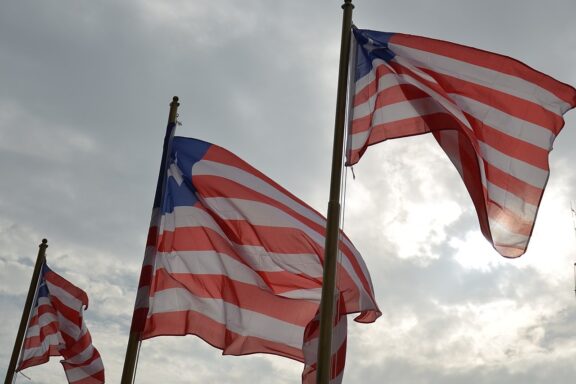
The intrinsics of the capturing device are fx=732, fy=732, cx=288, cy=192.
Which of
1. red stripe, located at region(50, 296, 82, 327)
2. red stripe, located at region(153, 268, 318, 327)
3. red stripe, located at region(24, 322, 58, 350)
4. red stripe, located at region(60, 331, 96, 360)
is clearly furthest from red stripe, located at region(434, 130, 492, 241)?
red stripe, located at region(24, 322, 58, 350)

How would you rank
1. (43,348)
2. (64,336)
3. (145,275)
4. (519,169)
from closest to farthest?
(519,169) < (145,275) < (64,336) < (43,348)

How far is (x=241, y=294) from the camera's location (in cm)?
1274

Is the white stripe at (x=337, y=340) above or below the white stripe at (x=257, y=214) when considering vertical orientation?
below

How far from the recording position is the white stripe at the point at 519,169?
33.7 ft

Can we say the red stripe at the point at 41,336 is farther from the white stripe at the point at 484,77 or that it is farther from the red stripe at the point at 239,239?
the white stripe at the point at 484,77

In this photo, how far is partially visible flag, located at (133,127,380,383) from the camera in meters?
12.3

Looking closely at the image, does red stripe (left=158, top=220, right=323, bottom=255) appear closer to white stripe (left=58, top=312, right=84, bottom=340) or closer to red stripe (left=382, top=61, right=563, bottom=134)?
red stripe (left=382, top=61, right=563, bottom=134)

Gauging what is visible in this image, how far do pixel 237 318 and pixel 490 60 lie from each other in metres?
5.93

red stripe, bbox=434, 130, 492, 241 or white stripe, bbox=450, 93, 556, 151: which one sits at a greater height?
white stripe, bbox=450, 93, 556, 151

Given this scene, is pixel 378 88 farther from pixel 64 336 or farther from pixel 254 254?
pixel 64 336

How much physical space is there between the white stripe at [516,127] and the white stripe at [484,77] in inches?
13.4

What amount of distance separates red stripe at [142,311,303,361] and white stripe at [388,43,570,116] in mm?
5287

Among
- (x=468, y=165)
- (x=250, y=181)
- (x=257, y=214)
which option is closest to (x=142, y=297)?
(x=257, y=214)

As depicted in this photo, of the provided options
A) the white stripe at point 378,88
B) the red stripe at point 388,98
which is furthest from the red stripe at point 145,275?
the white stripe at point 378,88
